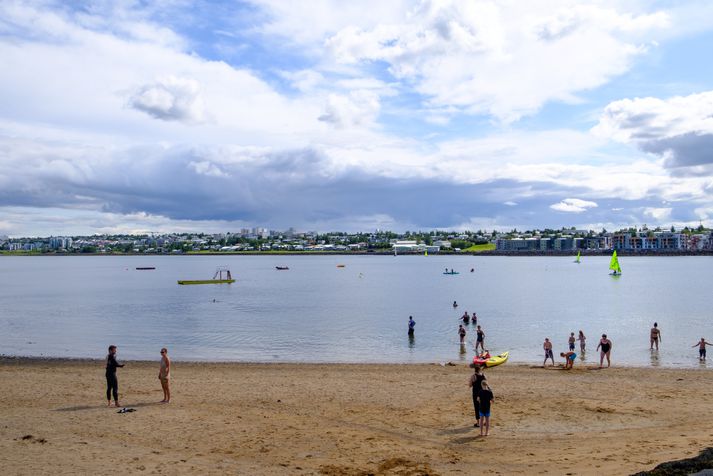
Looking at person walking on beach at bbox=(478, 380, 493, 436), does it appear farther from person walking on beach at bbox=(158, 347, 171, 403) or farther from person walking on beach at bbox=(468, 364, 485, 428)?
person walking on beach at bbox=(158, 347, 171, 403)

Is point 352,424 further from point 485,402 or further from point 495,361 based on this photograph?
point 495,361

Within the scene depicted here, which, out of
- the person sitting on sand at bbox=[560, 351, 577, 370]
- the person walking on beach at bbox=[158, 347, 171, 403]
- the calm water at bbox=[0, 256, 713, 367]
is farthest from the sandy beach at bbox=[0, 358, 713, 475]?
the calm water at bbox=[0, 256, 713, 367]

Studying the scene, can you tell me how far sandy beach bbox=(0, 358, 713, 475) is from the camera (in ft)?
41.2

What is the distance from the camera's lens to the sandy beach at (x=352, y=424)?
12.6 meters

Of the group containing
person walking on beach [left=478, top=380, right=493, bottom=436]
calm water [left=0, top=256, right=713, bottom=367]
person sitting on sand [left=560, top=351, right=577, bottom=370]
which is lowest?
calm water [left=0, top=256, right=713, bottom=367]

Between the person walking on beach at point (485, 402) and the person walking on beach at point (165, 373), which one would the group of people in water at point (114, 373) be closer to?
the person walking on beach at point (165, 373)

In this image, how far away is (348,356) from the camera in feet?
107

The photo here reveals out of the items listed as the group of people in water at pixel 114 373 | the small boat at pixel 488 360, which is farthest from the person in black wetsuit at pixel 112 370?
the small boat at pixel 488 360

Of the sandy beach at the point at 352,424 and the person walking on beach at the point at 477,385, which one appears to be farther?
the person walking on beach at the point at 477,385

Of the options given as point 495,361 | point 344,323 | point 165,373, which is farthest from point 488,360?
point 344,323

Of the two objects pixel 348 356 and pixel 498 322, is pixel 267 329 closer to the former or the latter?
pixel 348 356

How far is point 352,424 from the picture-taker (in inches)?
629

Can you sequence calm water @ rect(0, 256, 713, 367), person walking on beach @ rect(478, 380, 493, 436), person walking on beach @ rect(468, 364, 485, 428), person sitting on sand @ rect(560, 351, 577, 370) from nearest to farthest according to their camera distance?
person walking on beach @ rect(478, 380, 493, 436)
person walking on beach @ rect(468, 364, 485, 428)
person sitting on sand @ rect(560, 351, 577, 370)
calm water @ rect(0, 256, 713, 367)

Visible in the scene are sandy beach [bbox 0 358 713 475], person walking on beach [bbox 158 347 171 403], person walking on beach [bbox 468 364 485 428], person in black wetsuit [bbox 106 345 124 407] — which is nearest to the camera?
sandy beach [bbox 0 358 713 475]
